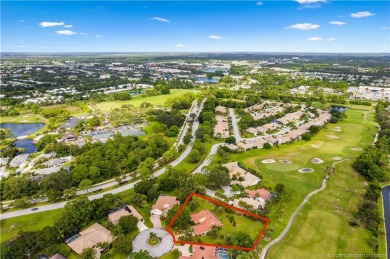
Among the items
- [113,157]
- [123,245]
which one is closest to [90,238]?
[123,245]

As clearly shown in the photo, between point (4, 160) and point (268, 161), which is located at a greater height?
point (268, 161)

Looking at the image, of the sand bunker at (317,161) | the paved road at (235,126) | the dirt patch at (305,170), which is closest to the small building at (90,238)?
the dirt patch at (305,170)

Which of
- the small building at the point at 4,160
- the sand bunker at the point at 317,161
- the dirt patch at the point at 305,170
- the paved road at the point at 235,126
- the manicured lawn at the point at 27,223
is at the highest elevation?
the paved road at the point at 235,126

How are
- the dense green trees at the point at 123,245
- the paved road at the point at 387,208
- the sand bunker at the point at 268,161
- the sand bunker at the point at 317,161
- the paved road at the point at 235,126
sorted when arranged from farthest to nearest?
the paved road at the point at 235,126 → the sand bunker at the point at 317,161 → the sand bunker at the point at 268,161 → the paved road at the point at 387,208 → the dense green trees at the point at 123,245

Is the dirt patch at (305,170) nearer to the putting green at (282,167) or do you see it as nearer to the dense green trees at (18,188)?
the putting green at (282,167)

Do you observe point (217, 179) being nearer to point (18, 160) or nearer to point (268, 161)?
point (268, 161)

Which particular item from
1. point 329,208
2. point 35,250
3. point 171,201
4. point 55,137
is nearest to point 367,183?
point 329,208
